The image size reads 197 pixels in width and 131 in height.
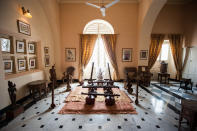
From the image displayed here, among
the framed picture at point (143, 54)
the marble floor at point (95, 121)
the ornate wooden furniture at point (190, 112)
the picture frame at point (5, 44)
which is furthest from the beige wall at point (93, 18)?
the ornate wooden furniture at point (190, 112)

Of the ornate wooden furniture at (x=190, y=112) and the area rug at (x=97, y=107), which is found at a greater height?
the ornate wooden furniture at (x=190, y=112)

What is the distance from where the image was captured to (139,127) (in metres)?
2.12

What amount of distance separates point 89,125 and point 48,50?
4250 millimetres

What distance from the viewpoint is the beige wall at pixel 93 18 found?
546 centimetres

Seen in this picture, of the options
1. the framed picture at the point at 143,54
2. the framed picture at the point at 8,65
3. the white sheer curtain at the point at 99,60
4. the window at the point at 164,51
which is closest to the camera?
the framed picture at the point at 8,65

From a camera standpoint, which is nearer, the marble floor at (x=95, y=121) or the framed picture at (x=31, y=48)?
the marble floor at (x=95, y=121)

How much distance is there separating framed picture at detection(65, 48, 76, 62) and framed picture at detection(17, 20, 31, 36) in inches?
88.9

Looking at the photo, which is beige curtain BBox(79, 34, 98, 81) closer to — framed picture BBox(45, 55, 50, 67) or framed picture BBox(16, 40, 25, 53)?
framed picture BBox(45, 55, 50, 67)

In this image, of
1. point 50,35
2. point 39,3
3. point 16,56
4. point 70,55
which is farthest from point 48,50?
point 39,3

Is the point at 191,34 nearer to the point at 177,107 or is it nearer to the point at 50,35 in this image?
the point at 177,107

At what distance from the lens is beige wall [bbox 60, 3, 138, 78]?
5465mm

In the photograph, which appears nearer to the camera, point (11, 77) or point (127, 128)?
point (127, 128)

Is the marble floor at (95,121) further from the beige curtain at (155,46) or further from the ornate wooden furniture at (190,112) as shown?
the beige curtain at (155,46)

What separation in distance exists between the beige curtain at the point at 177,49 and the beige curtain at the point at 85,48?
15.4 feet
